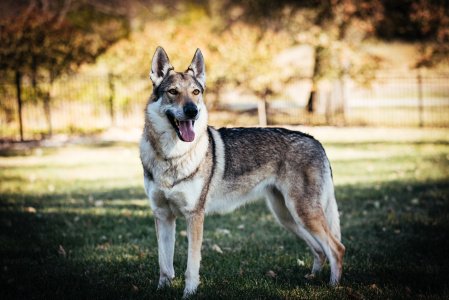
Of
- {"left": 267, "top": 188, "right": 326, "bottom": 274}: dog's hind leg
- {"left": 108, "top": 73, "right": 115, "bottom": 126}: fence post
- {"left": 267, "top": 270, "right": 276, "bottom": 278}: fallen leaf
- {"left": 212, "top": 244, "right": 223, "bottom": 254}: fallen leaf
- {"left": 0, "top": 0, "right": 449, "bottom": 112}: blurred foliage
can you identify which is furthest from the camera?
{"left": 108, "top": 73, "right": 115, "bottom": 126}: fence post

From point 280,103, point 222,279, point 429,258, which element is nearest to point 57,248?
point 222,279

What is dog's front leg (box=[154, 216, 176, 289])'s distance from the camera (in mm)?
3953

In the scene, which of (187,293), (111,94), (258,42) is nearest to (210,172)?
(187,293)

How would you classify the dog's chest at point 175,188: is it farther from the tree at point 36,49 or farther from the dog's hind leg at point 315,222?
the tree at point 36,49

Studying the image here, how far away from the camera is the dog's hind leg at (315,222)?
13.3 feet

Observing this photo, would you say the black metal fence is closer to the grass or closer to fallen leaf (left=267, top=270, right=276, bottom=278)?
the grass

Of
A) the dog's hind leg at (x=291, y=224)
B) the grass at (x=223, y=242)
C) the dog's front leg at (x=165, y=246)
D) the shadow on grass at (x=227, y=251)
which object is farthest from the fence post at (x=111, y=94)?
the dog's front leg at (x=165, y=246)

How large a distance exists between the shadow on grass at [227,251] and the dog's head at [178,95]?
1517 millimetres

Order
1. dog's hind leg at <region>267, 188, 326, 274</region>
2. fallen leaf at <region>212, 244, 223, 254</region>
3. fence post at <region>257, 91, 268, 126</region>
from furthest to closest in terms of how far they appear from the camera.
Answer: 1. fence post at <region>257, 91, 268, 126</region>
2. fallen leaf at <region>212, 244, 223, 254</region>
3. dog's hind leg at <region>267, 188, 326, 274</region>

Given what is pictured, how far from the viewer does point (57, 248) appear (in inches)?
193

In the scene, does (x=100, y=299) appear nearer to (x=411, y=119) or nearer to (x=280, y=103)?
(x=411, y=119)

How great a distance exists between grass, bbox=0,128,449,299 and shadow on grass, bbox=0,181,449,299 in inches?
0.5

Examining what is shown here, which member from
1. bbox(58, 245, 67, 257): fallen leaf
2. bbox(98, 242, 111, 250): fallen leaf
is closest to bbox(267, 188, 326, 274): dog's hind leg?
bbox(98, 242, 111, 250): fallen leaf

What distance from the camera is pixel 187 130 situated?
3.76 metres
